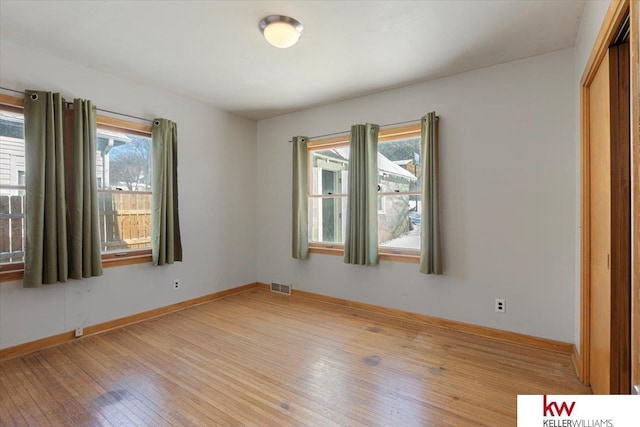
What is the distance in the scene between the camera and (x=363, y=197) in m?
3.55

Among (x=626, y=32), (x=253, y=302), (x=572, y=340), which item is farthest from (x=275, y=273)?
(x=626, y=32)

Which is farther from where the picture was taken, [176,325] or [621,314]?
[176,325]

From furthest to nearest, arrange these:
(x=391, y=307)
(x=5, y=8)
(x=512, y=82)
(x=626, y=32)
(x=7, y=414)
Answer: (x=391, y=307), (x=512, y=82), (x=5, y=8), (x=7, y=414), (x=626, y=32)

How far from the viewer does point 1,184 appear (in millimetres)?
2521

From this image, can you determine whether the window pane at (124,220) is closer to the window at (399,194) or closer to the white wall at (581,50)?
the window at (399,194)

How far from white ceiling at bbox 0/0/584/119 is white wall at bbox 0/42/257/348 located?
0.22m

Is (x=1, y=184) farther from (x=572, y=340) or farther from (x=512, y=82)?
(x=572, y=340)

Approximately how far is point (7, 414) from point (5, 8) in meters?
2.59

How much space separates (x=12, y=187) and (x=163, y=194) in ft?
3.86

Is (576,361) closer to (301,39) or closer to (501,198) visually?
(501,198)

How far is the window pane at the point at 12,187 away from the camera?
2.54m

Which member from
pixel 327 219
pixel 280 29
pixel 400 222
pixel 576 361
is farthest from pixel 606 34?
pixel 327 219

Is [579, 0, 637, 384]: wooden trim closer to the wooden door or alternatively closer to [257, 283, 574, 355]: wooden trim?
the wooden door

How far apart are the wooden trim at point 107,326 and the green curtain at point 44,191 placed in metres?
0.53
